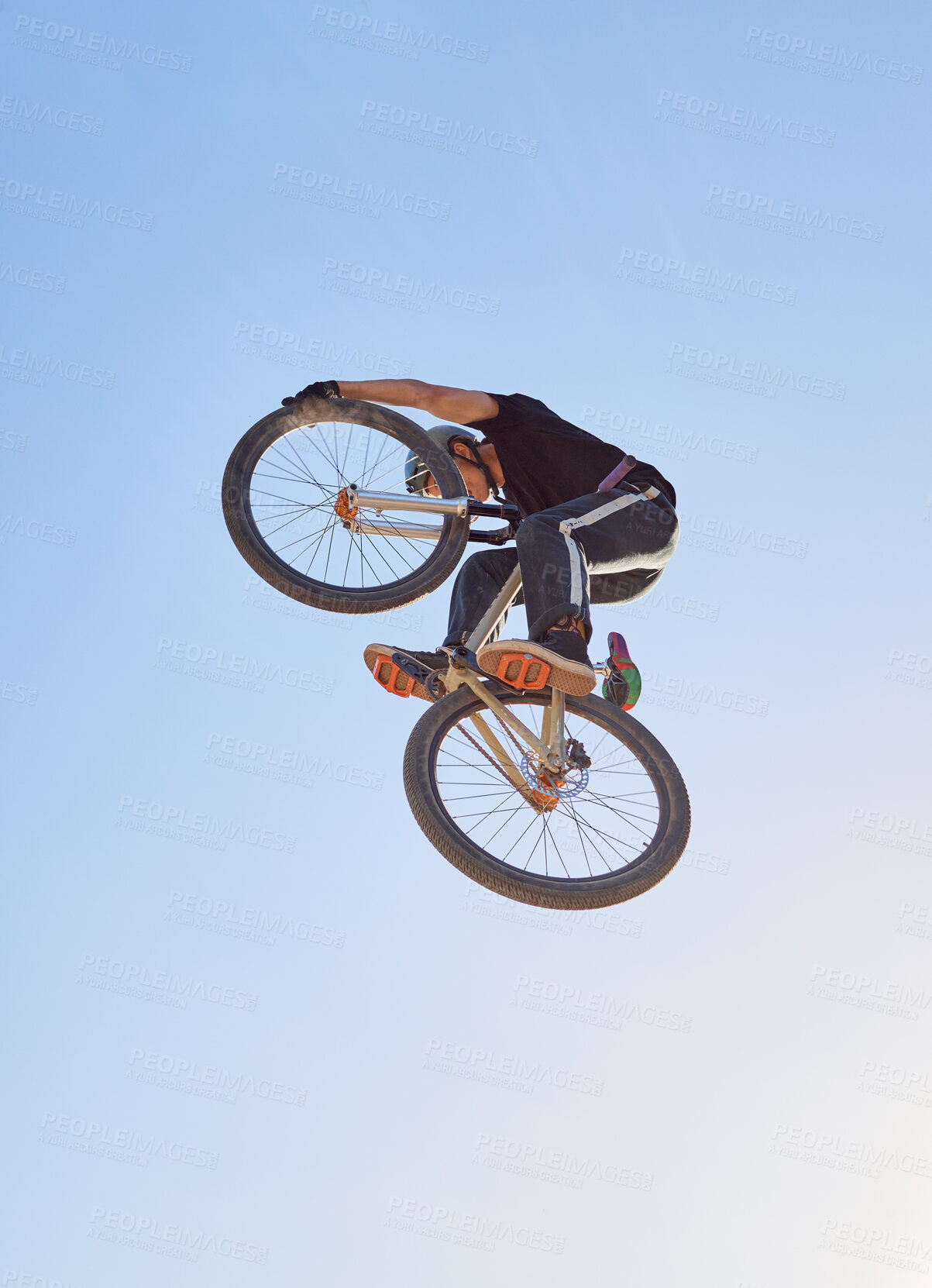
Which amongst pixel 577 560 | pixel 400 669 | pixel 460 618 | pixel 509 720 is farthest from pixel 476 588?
pixel 509 720

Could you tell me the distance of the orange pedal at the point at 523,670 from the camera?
13.8 ft

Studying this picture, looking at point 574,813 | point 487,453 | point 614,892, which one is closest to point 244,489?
point 487,453

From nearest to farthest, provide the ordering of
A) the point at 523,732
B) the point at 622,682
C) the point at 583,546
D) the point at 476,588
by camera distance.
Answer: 1. the point at 523,732
2. the point at 583,546
3. the point at 622,682
4. the point at 476,588

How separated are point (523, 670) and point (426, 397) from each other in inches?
49.3

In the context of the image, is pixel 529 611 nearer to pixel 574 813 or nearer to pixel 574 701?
pixel 574 701

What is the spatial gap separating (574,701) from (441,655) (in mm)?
601

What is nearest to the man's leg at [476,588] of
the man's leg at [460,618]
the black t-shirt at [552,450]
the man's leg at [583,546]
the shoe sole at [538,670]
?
the man's leg at [460,618]

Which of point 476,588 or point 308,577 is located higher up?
point 476,588

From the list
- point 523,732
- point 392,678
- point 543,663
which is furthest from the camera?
point 392,678

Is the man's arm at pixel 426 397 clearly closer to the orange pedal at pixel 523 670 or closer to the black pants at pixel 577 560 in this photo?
the black pants at pixel 577 560

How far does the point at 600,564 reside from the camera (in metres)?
4.65

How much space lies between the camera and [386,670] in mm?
4855

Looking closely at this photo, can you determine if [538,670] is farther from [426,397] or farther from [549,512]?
[426,397]

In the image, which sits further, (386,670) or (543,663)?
(386,670)
